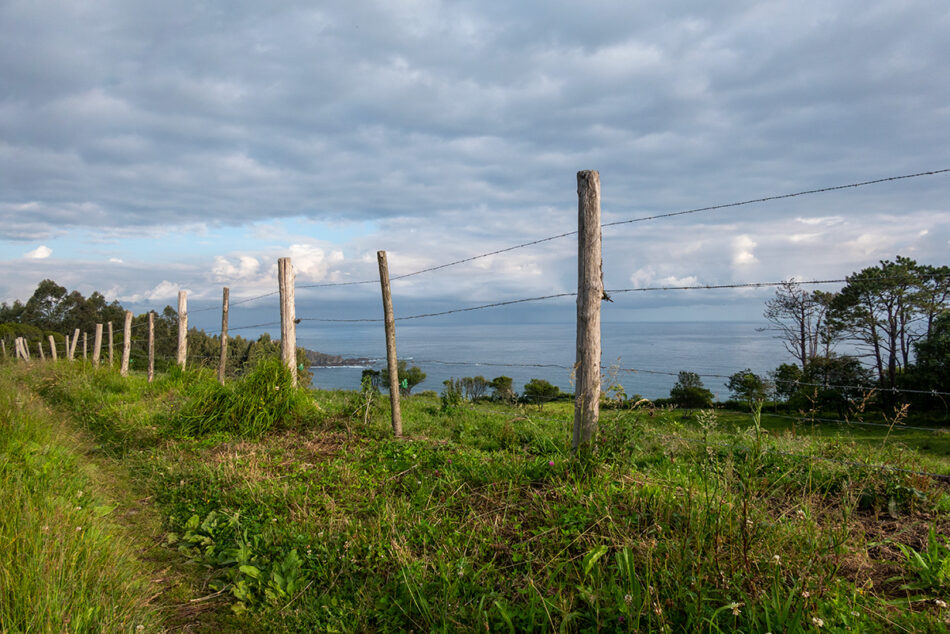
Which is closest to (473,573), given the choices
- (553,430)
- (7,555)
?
(7,555)

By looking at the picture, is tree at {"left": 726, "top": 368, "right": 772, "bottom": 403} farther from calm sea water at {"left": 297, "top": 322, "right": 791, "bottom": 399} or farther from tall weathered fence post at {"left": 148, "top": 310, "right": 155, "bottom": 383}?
tall weathered fence post at {"left": 148, "top": 310, "right": 155, "bottom": 383}

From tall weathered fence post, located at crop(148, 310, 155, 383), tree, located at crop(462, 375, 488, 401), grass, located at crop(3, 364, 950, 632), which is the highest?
tall weathered fence post, located at crop(148, 310, 155, 383)

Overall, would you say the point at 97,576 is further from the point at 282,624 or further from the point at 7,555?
the point at 282,624

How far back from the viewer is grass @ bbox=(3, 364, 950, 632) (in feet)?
9.20

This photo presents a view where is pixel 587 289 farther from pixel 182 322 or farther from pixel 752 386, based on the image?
pixel 182 322

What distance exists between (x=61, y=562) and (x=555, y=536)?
9.42ft

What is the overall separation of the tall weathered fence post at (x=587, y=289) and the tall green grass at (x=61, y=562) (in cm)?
351

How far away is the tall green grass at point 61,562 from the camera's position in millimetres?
2701

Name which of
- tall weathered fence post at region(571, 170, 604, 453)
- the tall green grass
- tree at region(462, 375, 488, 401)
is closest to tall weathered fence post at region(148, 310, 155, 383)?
the tall green grass

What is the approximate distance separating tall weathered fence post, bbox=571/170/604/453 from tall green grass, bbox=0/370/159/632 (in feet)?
11.5

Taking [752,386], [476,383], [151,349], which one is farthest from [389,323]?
[476,383]

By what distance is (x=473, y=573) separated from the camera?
11.1 feet

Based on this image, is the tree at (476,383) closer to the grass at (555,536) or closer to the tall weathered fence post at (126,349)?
A: the tall weathered fence post at (126,349)

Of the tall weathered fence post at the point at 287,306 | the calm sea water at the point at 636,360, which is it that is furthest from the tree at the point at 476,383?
the tall weathered fence post at the point at 287,306
